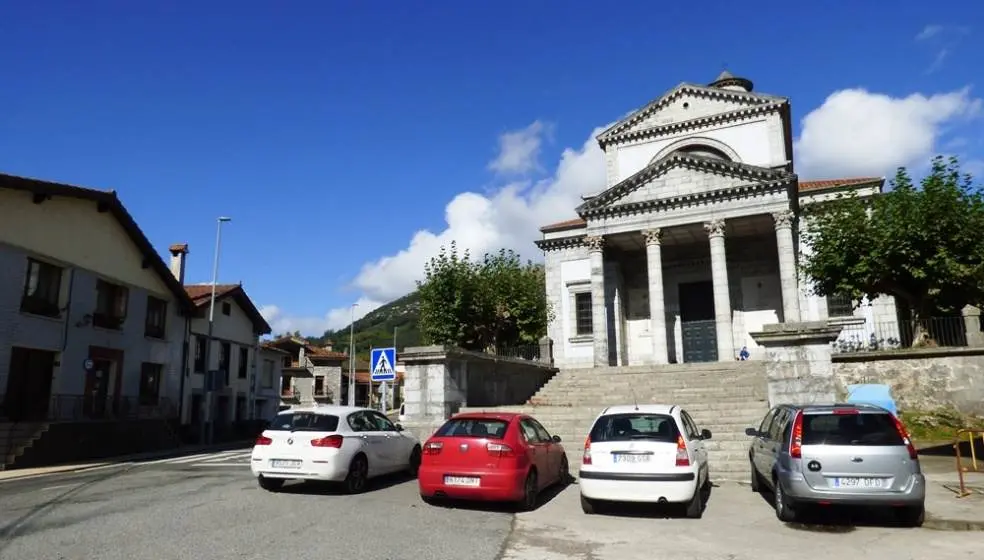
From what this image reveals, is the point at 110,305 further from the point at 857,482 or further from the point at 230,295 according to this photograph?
the point at 857,482

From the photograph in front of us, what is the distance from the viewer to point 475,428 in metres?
9.80

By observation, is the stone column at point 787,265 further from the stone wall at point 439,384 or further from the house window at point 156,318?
the house window at point 156,318

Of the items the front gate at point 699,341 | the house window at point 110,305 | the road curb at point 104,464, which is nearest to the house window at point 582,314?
the front gate at point 699,341

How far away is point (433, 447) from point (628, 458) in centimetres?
300

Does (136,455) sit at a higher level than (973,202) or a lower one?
lower

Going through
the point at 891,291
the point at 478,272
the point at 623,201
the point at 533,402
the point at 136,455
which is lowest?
the point at 136,455

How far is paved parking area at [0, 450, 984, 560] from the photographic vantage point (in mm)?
6820

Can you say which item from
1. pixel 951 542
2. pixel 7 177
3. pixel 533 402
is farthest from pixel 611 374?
pixel 7 177

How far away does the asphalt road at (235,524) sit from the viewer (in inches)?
267

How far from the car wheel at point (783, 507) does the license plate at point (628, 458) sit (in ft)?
6.00

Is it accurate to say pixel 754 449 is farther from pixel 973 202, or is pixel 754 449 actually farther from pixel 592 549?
pixel 973 202

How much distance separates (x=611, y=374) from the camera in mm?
24078

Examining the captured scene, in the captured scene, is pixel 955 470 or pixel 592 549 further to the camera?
pixel 955 470

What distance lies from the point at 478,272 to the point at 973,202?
65.1 feet
